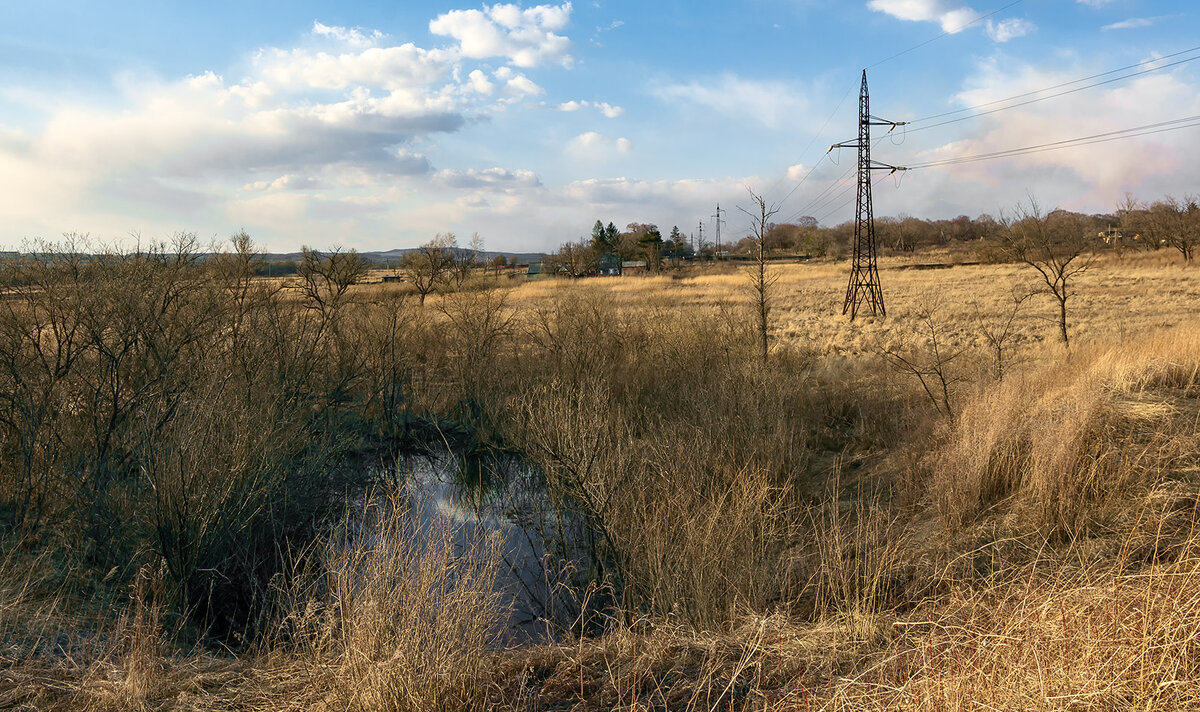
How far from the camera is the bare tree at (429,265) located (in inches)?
1335

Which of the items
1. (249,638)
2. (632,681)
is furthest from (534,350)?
(632,681)

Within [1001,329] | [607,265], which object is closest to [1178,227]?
[1001,329]

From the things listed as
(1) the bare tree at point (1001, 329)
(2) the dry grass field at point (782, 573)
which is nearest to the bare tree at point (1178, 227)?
(1) the bare tree at point (1001, 329)

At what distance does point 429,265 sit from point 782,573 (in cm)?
3283

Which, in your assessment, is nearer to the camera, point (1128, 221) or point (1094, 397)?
point (1094, 397)

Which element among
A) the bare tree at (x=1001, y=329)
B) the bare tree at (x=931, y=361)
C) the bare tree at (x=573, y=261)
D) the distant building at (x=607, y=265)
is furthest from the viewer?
the distant building at (x=607, y=265)

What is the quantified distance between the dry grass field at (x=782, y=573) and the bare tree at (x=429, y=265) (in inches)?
774

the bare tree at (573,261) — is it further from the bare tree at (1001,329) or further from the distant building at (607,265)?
the bare tree at (1001,329)

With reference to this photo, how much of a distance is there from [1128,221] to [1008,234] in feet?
176

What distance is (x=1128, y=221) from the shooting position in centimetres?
5272

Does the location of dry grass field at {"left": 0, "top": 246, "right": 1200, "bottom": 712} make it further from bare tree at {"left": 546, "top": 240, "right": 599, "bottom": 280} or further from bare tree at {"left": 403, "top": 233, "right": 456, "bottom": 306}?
bare tree at {"left": 546, "top": 240, "right": 599, "bottom": 280}

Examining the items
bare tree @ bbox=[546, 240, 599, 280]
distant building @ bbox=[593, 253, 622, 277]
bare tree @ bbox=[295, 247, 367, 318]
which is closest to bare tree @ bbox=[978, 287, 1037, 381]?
bare tree @ bbox=[295, 247, 367, 318]

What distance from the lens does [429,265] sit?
1436 inches

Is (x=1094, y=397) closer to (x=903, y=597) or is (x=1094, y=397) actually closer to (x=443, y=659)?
(x=903, y=597)
